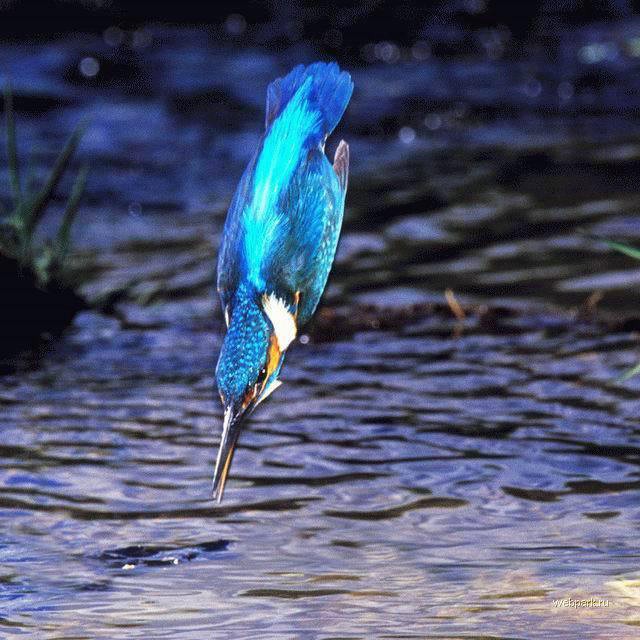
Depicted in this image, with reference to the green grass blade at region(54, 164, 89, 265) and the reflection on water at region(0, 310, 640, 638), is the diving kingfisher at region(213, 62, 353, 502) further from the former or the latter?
the green grass blade at region(54, 164, 89, 265)

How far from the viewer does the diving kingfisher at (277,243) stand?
9.96 ft

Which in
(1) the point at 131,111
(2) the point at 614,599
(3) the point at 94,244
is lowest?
(2) the point at 614,599

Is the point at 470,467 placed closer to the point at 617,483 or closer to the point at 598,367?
the point at 617,483

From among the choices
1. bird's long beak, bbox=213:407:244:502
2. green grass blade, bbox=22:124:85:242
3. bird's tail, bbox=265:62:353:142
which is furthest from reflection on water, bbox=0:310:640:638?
bird's tail, bbox=265:62:353:142

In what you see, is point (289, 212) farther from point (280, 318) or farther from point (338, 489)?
point (338, 489)

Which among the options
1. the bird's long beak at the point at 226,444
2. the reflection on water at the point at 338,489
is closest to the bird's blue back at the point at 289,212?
the bird's long beak at the point at 226,444

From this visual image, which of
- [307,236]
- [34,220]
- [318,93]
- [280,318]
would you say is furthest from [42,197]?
[280,318]

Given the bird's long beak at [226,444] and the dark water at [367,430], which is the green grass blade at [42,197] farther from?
the bird's long beak at [226,444]

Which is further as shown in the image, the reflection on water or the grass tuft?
the grass tuft

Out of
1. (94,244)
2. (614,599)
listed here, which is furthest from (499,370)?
(94,244)

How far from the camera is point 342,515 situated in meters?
3.64

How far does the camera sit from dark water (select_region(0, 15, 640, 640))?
315cm

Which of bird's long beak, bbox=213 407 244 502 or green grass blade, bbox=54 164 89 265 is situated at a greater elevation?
green grass blade, bbox=54 164 89 265

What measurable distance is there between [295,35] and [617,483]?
25.9 feet
